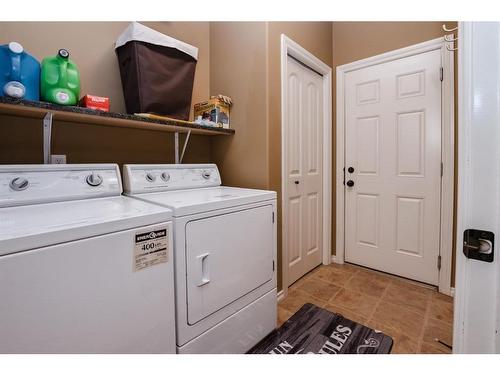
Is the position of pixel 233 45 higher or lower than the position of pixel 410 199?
higher

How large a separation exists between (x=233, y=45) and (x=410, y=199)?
6.59ft

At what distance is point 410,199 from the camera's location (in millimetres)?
2176

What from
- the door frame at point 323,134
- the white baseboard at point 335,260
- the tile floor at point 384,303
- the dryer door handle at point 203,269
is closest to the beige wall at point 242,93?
the door frame at point 323,134

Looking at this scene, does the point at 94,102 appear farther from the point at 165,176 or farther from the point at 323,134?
the point at 323,134

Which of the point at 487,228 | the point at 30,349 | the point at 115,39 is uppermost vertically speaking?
the point at 115,39

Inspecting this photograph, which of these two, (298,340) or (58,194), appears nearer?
(58,194)

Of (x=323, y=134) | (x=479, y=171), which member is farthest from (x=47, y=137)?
(x=323, y=134)

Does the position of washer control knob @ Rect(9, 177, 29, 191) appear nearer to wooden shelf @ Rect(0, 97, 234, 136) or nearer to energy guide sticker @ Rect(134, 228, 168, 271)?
wooden shelf @ Rect(0, 97, 234, 136)

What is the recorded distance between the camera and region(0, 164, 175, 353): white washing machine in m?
0.69

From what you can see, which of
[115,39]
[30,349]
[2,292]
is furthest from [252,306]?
[115,39]

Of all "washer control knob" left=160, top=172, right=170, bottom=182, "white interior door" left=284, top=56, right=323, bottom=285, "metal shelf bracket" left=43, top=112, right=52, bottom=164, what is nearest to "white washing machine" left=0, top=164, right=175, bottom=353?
"metal shelf bracket" left=43, top=112, right=52, bottom=164

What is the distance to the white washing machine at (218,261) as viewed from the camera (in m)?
1.07

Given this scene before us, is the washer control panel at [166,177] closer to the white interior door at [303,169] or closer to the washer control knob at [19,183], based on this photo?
the washer control knob at [19,183]

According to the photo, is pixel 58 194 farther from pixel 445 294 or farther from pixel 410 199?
pixel 445 294
